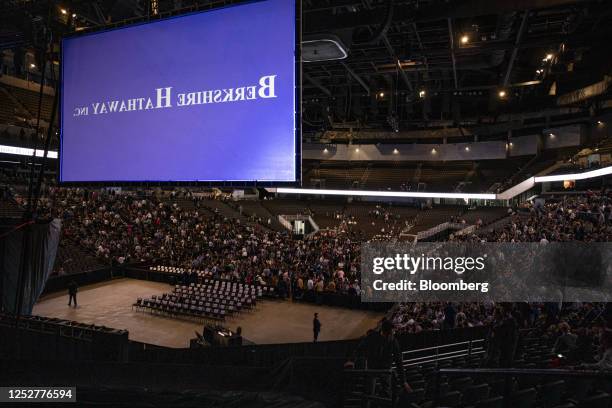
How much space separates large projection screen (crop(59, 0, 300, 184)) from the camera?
3.79 m

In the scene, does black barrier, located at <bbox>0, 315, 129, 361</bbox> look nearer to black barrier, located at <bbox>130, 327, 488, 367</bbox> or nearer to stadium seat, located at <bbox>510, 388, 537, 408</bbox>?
black barrier, located at <bbox>130, 327, 488, 367</bbox>

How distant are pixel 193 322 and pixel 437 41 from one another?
11556 mm

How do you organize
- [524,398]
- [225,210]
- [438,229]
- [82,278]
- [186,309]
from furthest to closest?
[225,210]
[438,229]
[82,278]
[186,309]
[524,398]

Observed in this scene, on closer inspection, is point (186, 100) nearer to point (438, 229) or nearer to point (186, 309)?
point (186, 309)

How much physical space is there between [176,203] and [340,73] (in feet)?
56.2

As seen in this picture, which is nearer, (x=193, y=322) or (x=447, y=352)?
(x=447, y=352)

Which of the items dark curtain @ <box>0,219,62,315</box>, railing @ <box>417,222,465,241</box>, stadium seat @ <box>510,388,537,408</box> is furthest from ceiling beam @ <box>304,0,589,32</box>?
railing @ <box>417,222,465,241</box>

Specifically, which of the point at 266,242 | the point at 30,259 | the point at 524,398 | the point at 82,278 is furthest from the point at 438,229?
the point at 30,259

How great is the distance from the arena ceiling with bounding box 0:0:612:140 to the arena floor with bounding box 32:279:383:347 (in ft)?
26.1

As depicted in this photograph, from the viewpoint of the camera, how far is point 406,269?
13.6 meters

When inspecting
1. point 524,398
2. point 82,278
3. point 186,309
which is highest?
point 82,278

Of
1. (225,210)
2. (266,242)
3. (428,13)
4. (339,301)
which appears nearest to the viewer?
(428,13)

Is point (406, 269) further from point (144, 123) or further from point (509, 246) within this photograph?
point (144, 123)

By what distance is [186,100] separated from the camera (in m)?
4.24
